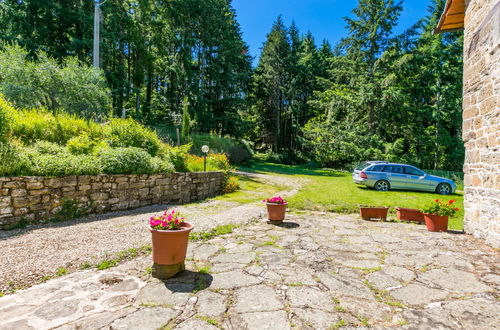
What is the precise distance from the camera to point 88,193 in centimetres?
540

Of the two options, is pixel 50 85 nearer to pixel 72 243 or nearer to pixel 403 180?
pixel 72 243

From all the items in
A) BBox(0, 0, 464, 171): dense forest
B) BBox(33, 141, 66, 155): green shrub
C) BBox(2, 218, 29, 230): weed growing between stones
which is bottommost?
BBox(2, 218, 29, 230): weed growing between stones

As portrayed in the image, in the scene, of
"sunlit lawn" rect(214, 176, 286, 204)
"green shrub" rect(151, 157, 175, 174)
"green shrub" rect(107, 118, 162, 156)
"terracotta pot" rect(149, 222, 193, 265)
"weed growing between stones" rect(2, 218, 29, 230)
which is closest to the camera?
"terracotta pot" rect(149, 222, 193, 265)

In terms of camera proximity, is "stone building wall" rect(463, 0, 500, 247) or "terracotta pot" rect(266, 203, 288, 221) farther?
"terracotta pot" rect(266, 203, 288, 221)

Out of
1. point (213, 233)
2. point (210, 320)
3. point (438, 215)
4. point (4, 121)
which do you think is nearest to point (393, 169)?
point (438, 215)

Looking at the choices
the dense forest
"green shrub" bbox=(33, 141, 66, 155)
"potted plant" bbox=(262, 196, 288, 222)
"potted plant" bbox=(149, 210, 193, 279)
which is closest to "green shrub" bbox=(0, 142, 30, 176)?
"green shrub" bbox=(33, 141, 66, 155)

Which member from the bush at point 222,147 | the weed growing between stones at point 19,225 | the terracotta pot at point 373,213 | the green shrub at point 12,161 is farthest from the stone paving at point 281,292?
the bush at point 222,147

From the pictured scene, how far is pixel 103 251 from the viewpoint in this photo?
346 cm

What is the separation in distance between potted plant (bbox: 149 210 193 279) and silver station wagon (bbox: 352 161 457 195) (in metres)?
10.5

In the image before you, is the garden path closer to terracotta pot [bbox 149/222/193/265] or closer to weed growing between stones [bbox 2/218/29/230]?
weed growing between stones [bbox 2/218/29/230]

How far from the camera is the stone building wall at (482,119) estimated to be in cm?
442

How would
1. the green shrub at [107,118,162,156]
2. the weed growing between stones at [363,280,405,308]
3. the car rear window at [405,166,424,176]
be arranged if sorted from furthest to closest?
the car rear window at [405,166,424,176] → the green shrub at [107,118,162,156] → the weed growing between stones at [363,280,405,308]

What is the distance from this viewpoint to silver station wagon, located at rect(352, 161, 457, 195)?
443 inches

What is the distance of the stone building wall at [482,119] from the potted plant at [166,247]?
5.22 metres
